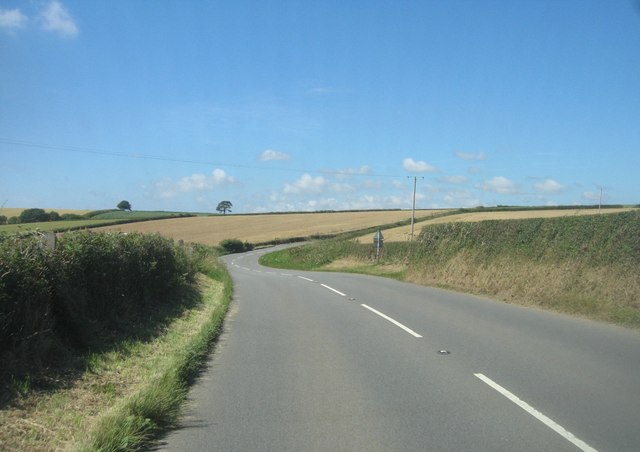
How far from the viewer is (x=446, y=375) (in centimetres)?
781

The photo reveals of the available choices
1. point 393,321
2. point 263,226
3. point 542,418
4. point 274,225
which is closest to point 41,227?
point 393,321

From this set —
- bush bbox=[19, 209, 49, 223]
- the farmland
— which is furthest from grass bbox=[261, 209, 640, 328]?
the farmland

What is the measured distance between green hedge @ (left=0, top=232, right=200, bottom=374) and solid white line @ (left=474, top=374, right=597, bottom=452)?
18.4 feet

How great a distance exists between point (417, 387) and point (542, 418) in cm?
166

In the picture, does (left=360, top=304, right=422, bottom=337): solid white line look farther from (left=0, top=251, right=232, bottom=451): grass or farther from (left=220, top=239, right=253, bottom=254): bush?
(left=220, top=239, right=253, bottom=254): bush

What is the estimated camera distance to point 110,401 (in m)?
6.74

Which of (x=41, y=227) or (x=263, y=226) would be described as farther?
(x=263, y=226)

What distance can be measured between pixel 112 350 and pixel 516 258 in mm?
16206

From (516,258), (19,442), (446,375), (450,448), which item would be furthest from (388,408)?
(516,258)

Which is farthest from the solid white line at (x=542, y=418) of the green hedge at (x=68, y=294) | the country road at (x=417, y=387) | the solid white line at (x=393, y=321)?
Result: the green hedge at (x=68, y=294)

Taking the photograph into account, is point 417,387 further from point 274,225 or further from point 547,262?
point 274,225

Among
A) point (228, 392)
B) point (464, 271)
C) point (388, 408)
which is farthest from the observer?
point (464, 271)

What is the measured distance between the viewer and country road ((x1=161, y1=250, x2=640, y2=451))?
545 centimetres

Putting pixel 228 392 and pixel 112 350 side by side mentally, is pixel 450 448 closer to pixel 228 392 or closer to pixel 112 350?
pixel 228 392
